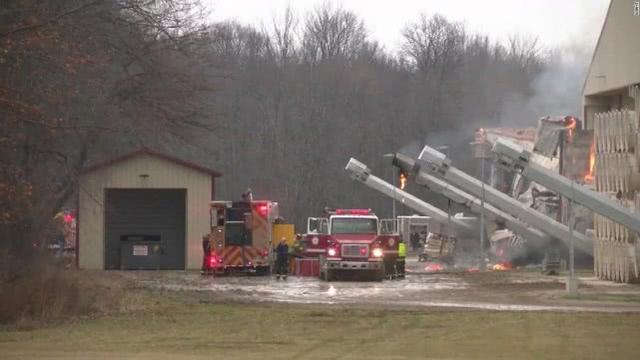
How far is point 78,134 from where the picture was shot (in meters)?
31.6

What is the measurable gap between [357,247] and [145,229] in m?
14.7

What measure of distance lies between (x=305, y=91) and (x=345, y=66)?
508 cm

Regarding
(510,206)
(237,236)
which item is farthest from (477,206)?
(237,236)

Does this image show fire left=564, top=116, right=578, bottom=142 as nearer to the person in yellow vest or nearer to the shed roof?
the person in yellow vest

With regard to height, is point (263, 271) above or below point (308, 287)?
above

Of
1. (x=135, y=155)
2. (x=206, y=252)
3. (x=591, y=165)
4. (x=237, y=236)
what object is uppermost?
(x=135, y=155)

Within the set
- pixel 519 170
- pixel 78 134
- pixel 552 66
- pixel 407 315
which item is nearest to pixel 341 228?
pixel 519 170

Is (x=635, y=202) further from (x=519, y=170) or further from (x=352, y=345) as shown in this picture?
(x=352, y=345)

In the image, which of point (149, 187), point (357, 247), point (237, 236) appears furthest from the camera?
point (149, 187)

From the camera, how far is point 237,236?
147 feet

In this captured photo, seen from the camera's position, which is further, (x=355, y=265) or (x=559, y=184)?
→ (x=355, y=265)

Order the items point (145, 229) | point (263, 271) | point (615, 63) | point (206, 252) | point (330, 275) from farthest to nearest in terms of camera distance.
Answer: point (145, 229) → point (263, 271) → point (206, 252) → point (330, 275) → point (615, 63)

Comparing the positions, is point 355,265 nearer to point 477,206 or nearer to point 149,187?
point 149,187

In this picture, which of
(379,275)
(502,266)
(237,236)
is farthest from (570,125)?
(237,236)
